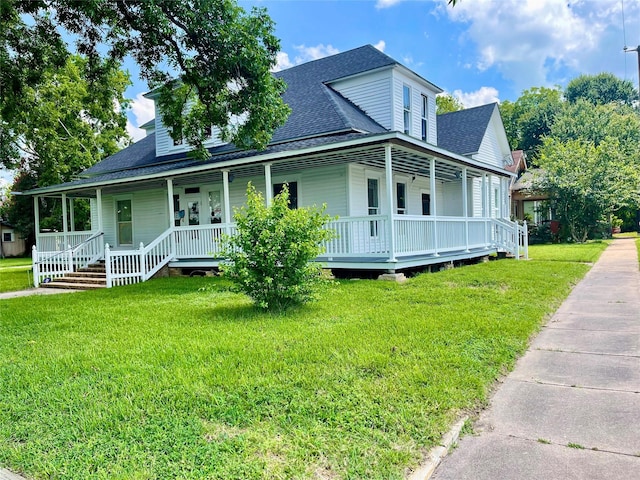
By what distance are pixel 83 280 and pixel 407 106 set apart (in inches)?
479

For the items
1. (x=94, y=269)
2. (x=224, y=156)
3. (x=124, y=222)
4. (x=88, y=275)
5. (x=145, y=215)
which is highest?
(x=224, y=156)

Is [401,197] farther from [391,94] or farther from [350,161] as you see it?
[350,161]

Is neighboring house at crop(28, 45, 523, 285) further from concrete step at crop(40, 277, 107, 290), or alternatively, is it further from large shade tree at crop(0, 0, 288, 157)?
large shade tree at crop(0, 0, 288, 157)

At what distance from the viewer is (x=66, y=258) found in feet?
47.5

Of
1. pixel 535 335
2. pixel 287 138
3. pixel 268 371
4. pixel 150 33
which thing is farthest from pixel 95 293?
pixel 535 335

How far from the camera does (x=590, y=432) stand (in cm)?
306

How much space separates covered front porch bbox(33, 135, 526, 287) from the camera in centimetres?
1080

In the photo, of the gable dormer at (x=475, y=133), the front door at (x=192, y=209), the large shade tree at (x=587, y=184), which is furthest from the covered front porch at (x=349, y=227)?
the large shade tree at (x=587, y=184)

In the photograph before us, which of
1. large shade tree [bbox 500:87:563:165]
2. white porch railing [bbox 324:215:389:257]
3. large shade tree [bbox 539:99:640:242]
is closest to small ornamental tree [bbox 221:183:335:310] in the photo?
white porch railing [bbox 324:215:389:257]

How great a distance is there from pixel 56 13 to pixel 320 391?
10.3 m

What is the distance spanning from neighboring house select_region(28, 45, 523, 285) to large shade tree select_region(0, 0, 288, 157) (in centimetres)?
172

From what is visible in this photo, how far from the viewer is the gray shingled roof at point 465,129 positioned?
63.7ft

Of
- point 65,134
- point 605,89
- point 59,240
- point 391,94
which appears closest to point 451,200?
point 391,94

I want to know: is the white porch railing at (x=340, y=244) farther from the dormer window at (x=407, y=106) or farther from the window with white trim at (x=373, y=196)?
the dormer window at (x=407, y=106)
